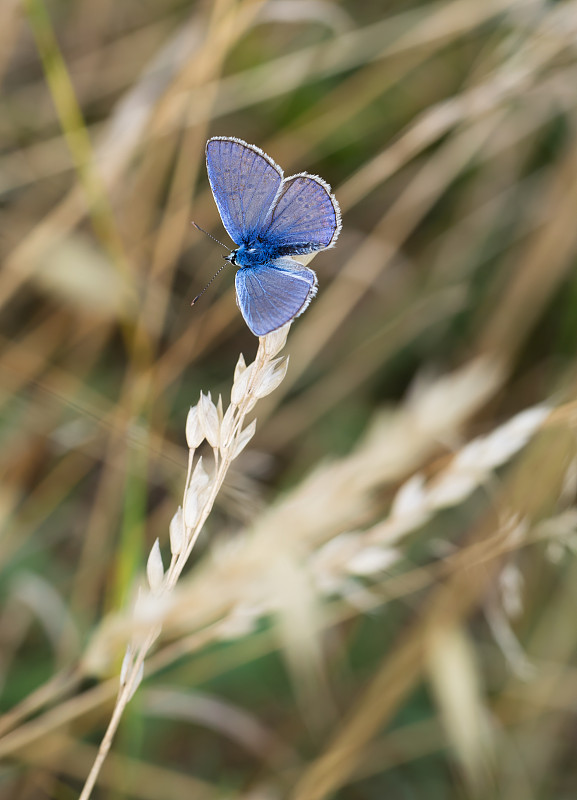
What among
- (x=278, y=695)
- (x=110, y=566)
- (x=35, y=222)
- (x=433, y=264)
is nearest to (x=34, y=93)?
(x=35, y=222)

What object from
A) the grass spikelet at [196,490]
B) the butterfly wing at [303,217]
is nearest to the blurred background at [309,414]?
the grass spikelet at [196,490]

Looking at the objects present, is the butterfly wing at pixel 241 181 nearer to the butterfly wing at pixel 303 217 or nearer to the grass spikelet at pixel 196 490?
the butterfly wing at pixel 303 217

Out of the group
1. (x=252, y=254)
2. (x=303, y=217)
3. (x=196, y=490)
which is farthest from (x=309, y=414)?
(x=196, y=490)

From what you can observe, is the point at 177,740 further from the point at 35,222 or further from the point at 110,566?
the point at 35,222

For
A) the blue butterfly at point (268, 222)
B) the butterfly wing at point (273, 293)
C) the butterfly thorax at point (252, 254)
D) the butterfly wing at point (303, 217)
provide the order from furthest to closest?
the butterfly thorax at point (252, 254) < the butterfly wing at point (303, 217) < the blue butterfly at point (268, 222) < the butterfly wing at point (273, 293)

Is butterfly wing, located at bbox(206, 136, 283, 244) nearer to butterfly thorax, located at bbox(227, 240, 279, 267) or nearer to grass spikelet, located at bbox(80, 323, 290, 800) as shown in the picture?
butterfly thorax, located at bbox(227, 240, 279, 267)

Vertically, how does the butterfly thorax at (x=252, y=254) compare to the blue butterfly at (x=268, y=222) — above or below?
above

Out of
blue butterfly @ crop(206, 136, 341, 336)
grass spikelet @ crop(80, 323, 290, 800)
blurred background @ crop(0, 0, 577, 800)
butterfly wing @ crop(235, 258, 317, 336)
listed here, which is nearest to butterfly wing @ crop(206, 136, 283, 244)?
blue butterfly @ crop(206, 136, 341, 336)
